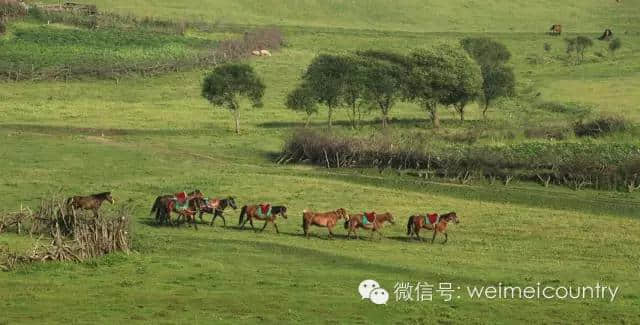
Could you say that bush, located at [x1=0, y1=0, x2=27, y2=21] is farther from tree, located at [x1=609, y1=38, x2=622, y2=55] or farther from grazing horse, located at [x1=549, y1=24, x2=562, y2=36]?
tree, located at [x1=609, y1=38, x2=622, y2=55]

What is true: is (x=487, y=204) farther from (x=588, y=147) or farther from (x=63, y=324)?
(x=63, y=324)

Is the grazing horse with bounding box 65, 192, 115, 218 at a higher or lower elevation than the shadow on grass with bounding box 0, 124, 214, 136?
lower

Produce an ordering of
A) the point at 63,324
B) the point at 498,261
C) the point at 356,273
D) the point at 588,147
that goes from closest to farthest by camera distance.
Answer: the point at 63,324
the point at 356,273
the point at 498,261
the point at 588,147

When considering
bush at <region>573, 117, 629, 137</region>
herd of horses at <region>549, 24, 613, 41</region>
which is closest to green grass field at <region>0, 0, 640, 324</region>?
bush at <region>573, 117, 629, 137</region>

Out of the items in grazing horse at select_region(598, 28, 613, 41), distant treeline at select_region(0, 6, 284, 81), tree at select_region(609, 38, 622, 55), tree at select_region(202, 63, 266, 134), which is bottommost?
tree at select_region(202, 63, 266, 134)

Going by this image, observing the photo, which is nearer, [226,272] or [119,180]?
[226,272]

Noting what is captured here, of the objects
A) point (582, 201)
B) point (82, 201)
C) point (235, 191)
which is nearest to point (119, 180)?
point (235, 191)

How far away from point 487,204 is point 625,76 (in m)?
39.8

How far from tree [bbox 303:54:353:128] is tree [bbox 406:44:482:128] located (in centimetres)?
353

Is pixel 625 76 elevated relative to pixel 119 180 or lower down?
elevated

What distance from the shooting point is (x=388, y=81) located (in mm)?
60094

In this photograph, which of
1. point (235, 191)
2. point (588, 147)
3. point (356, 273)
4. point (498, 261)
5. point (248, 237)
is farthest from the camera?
point (588, 147)

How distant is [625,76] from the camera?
78.8 m

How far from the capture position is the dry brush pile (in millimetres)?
29141
